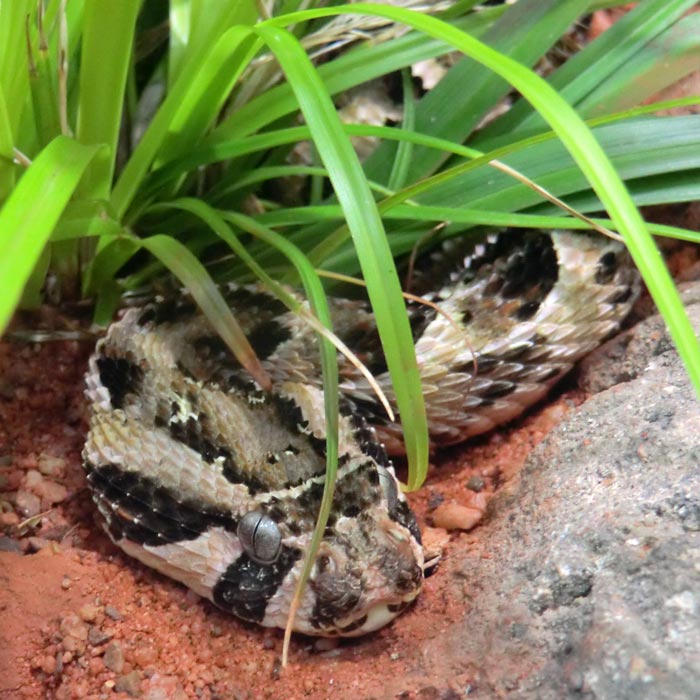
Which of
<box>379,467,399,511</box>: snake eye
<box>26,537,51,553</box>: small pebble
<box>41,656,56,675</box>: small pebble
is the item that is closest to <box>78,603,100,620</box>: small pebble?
<box>41,656,56,675</box>: small pebble

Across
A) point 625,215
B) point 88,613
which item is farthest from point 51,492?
point 625,215

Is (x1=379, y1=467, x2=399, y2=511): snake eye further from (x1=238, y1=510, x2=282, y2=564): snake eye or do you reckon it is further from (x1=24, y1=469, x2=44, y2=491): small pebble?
(x1=24, y1=469, x2=44, y2=491): small pebble

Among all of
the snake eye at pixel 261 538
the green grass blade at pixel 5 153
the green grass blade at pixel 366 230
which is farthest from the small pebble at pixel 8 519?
the green grass blade at pixel 366 230

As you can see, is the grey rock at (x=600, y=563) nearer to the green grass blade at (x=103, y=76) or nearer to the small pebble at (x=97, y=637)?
the small pebble at (x=97, y=637)

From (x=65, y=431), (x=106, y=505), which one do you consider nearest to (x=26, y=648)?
(x=106, y=505)

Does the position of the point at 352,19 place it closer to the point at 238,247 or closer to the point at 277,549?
the point at 238,247

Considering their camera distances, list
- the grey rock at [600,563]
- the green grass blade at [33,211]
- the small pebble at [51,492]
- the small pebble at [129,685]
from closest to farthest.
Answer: the green grass blade at [33,211], the grey rock at [600,563], the small pebble at [129,685], the small pebble at [51,492]

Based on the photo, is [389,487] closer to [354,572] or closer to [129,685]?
[354,572]
